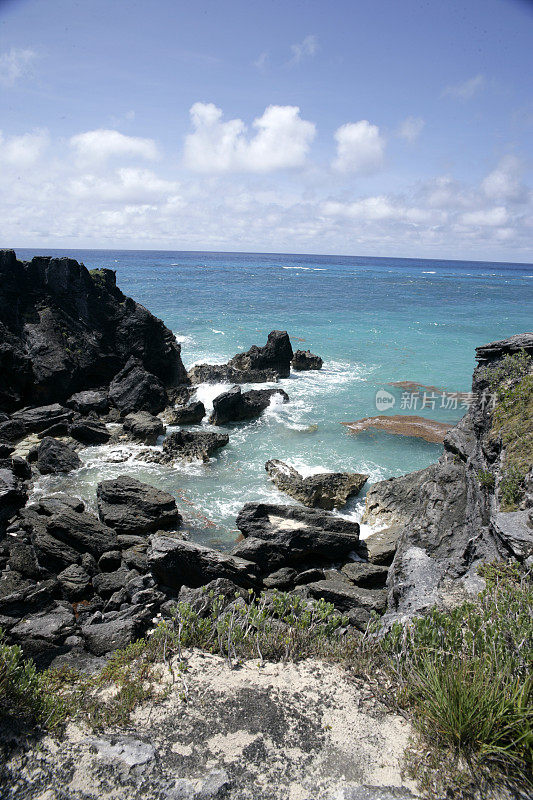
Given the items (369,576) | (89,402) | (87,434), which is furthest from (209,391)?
(369,576)

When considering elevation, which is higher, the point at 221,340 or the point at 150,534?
the point at 221,340

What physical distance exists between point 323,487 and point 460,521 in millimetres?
6357

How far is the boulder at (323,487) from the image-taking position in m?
16.1

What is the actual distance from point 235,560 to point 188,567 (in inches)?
48.4

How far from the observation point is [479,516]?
971cm

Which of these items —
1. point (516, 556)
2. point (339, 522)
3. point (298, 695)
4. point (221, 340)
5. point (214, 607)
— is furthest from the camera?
point (221, 340)

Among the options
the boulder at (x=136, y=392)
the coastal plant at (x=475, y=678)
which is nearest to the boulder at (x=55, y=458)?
the boulder at (x=136, y=392)

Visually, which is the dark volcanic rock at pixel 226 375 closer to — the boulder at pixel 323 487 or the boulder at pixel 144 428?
the boulder at pixel 144 428

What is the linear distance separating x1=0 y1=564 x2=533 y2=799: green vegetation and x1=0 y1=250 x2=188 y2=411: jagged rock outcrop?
2006cm

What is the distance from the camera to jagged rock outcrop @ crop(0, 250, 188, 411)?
2372 cm

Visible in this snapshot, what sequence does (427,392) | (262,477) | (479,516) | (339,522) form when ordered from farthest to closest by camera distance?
(427,392), (262,477), (339,522), (479,516)

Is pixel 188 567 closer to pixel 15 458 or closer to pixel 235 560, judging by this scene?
pixel 235 560

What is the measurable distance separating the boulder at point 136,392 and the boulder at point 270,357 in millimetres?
8267

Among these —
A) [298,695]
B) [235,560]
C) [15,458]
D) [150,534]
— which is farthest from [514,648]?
[15,458]
